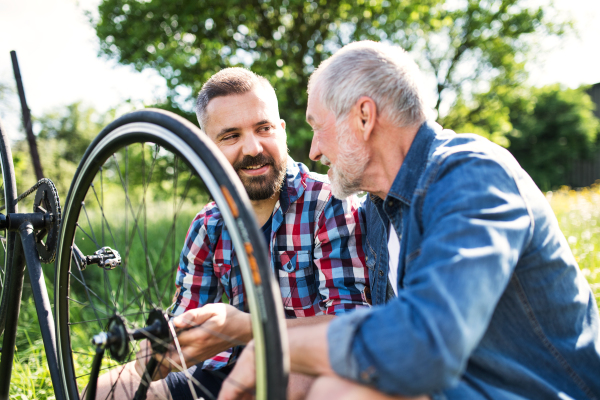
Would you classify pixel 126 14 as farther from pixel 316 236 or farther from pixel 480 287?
pixel 480 287

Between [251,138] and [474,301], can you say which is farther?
[251,138]

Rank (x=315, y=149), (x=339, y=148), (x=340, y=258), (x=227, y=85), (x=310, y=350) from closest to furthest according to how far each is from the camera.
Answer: (x=310, y=350)
(x=339, y=148)
(x=315, y=149)
(x=340, y=258)
(x=227, y=85)

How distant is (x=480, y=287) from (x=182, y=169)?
686cm

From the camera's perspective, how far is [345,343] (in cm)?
84

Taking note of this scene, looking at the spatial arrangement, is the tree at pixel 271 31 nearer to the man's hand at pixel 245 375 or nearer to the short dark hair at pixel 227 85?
the short dark hair at pixel 227 85

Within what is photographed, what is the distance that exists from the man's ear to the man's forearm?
0.66m

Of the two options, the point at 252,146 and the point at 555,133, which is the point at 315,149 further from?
the point at 555,133

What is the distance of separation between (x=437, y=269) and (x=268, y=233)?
109 cm

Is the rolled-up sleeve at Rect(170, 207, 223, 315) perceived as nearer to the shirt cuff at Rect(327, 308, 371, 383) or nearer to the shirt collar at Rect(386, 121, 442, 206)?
the shirt collar at Rect(386, 121, 442, 206)

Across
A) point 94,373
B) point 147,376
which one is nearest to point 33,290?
point 94,373

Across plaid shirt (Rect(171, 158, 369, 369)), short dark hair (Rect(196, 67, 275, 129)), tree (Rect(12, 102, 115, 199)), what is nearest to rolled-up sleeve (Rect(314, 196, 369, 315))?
plaid shirt (Rect(171, 158, 369, 369))

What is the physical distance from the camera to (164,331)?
1103 millimetres

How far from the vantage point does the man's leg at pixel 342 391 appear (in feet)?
2.70

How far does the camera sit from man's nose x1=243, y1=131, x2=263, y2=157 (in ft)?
5.96
